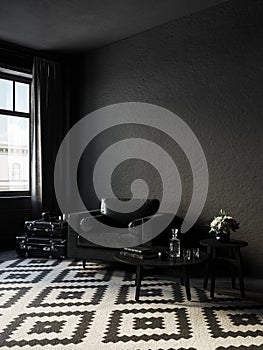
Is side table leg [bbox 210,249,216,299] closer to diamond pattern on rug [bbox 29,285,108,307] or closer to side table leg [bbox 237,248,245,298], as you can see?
side table leg [bbox 237,248,245,298]

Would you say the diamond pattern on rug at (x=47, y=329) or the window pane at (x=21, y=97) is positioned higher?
the window pane at (x=21, y=97)

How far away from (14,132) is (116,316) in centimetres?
401

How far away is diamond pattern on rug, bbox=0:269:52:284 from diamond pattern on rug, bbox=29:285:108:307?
0.43 m

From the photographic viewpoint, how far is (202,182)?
509 cm

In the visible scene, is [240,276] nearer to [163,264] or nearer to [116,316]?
[163,264]

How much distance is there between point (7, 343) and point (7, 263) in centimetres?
257

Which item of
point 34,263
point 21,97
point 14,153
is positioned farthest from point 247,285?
point 21,97

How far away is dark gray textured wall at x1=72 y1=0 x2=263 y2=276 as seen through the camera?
4602mm

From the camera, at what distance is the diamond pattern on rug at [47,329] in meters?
2.74

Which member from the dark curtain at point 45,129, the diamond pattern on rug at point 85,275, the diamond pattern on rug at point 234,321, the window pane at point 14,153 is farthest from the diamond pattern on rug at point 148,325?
the window pane at point 14,153

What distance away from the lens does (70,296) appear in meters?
3.76

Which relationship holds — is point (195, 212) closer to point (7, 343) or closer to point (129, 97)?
point (129, 97)

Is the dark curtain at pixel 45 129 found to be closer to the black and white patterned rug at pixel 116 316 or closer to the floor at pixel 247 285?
the black and white patterned rug at pixel 116 316

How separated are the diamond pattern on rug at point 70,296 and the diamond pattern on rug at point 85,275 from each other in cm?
27
